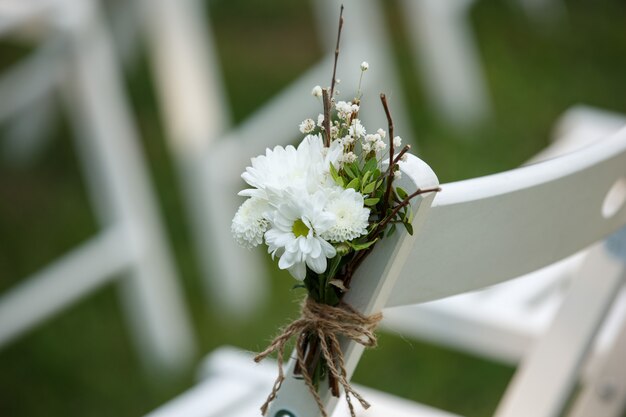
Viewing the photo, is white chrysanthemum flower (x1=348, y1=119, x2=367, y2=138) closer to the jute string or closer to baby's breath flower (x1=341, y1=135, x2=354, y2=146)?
baby's breath flower (x1=341, y1=135, x2=354, y2=146)

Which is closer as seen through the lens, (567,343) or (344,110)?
(344,110)

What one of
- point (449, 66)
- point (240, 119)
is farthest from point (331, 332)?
point (449, 66)

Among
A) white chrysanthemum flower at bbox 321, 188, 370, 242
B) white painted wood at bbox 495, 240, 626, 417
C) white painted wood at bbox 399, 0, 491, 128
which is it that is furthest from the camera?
white painted wood at bbox 399, 0, 491, 128

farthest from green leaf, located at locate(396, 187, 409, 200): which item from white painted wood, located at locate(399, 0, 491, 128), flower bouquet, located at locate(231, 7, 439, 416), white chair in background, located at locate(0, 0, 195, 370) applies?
white painted wood, located at locate(399, 0, 491, 128)

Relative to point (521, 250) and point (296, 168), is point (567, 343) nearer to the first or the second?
point (521, 250)

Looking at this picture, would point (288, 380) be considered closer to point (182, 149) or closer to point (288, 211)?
point (288, 211)

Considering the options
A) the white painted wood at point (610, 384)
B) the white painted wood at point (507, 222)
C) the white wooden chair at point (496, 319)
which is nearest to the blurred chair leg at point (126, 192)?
the white wooden chair at point (496, 319)

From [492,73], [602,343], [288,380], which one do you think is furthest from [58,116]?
[288,380]
